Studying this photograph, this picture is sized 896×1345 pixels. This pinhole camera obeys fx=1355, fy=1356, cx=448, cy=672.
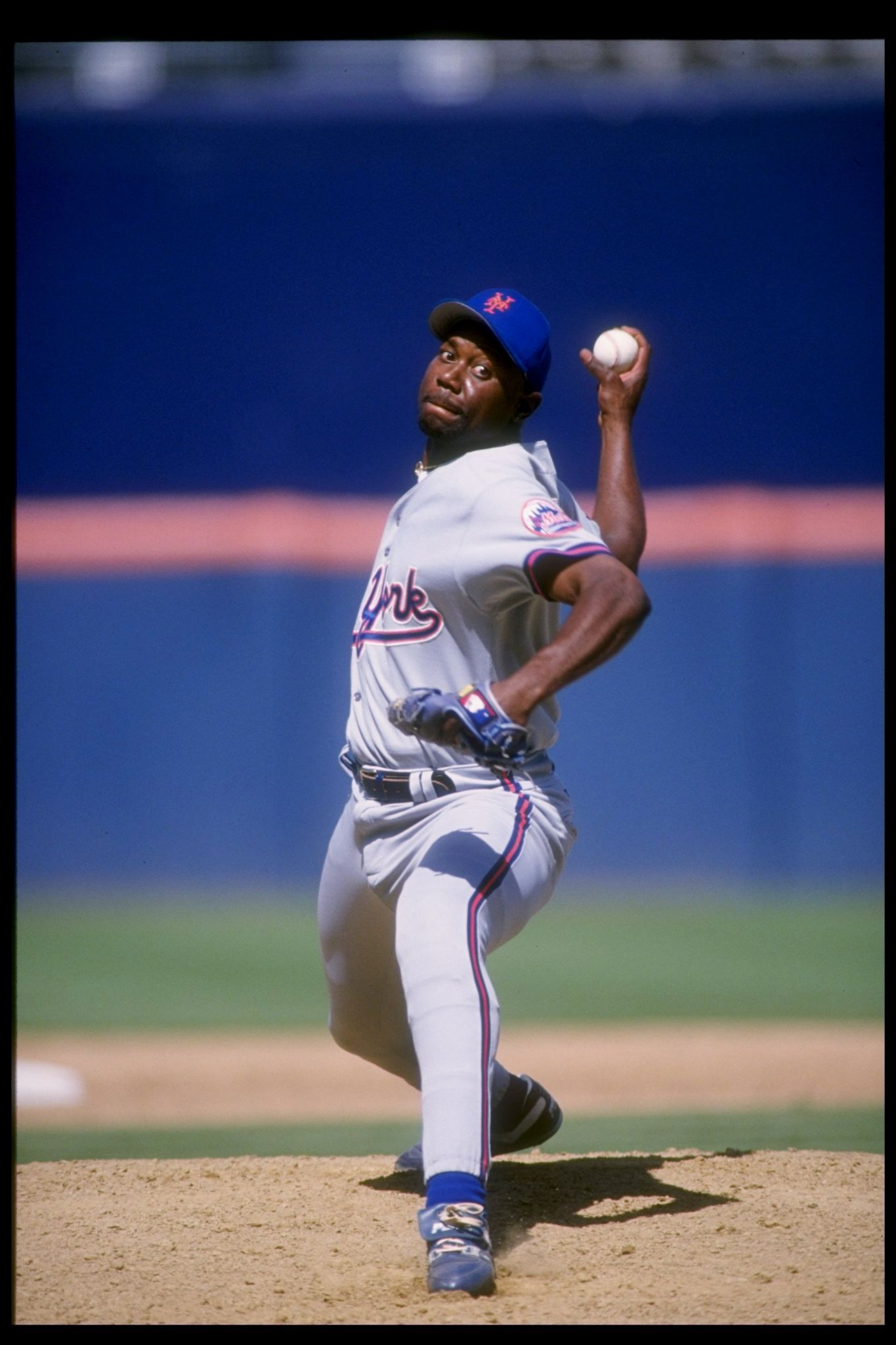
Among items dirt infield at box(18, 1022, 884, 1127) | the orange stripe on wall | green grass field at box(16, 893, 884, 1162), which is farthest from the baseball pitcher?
the orange stripe on wall

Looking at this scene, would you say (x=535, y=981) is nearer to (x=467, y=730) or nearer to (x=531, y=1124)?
(x=531, y=1124)

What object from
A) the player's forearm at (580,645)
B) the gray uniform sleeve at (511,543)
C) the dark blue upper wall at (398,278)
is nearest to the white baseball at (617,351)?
the gray uniform sleeve at (511,543)

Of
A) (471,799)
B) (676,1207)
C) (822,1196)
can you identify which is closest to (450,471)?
(471,799)

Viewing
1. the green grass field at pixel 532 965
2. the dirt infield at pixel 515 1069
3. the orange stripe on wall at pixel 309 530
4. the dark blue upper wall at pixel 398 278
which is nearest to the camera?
the dirt infield at pixel 515 1069

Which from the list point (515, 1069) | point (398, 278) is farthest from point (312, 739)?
point (515, 1069)

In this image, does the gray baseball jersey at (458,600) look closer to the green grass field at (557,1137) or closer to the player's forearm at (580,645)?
the player's forearm at (580,645)

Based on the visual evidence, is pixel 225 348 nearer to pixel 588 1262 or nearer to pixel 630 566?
pixel 630 566
